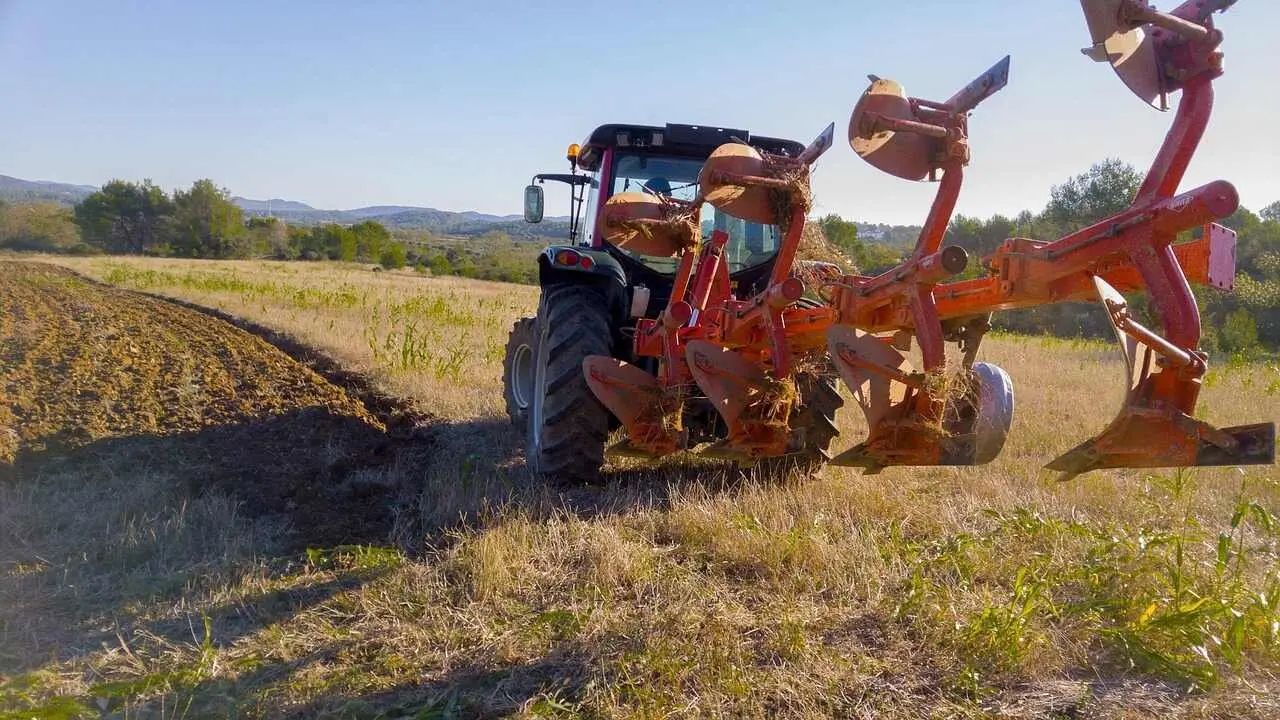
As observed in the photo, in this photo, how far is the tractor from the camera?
3662 mm

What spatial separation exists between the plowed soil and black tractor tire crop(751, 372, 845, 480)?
2192 mm

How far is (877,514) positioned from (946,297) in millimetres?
1565

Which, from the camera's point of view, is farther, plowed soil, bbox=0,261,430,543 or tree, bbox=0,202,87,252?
tree, bbox=0,202,87,252

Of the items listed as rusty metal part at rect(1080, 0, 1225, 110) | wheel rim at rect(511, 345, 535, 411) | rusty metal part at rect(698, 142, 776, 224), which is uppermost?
→ rusty metal part at rect(1080, 0, 1225, 110)

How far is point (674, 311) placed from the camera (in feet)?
13.6

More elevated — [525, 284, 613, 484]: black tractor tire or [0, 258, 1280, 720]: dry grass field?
[525, 284, 613, 484]: black tractor tire

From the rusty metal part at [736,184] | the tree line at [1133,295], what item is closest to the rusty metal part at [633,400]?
the rusty metal part at [736,184]

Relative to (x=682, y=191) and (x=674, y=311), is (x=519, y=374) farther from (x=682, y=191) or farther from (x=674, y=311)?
(x=674, y=311)

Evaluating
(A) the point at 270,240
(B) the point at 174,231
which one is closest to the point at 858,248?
(A) the point at 270,240

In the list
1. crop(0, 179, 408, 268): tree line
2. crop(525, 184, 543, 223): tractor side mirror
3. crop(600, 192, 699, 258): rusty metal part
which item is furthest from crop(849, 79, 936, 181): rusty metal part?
crop(0, 179, 408, 268): tree line

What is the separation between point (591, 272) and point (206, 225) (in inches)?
1869

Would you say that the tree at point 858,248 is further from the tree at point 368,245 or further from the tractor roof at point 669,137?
the tree at point 368,245

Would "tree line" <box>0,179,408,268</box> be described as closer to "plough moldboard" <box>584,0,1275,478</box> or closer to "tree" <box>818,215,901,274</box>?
"tree" <box>818,215,901,274</box>

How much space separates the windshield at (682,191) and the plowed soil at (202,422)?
7.77 feet
